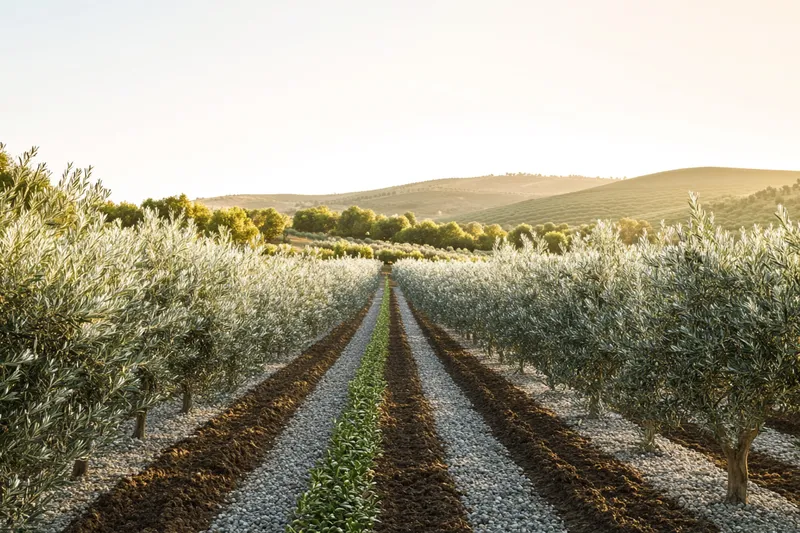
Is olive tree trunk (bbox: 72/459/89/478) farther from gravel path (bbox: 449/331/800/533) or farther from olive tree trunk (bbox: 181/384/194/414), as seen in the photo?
gravel path (bbox: 449/331/800/533)

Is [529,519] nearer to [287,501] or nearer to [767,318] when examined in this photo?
[287,501]

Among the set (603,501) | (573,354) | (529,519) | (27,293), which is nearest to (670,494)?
(603,501)

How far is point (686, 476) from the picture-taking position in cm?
1033

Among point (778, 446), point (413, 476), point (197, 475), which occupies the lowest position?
point (778, 446)

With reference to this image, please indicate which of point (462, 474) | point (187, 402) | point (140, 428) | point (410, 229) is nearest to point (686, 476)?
point (462, 474)

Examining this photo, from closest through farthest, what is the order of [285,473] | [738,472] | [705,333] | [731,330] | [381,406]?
[731,330]
[705,333]
[738,472]
[285,473]
[381,406]

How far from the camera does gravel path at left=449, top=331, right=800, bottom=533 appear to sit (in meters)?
8.41

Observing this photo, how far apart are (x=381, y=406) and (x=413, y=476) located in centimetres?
495

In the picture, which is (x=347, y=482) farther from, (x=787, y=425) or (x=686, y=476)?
(x=787, y=425)

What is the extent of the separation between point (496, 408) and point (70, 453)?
11647 millimetres

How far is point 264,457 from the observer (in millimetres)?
11484

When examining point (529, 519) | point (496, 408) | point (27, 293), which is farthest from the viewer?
point (496, 408)

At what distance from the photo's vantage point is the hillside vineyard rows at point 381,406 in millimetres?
6586

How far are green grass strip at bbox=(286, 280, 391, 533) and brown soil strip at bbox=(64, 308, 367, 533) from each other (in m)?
1.67
